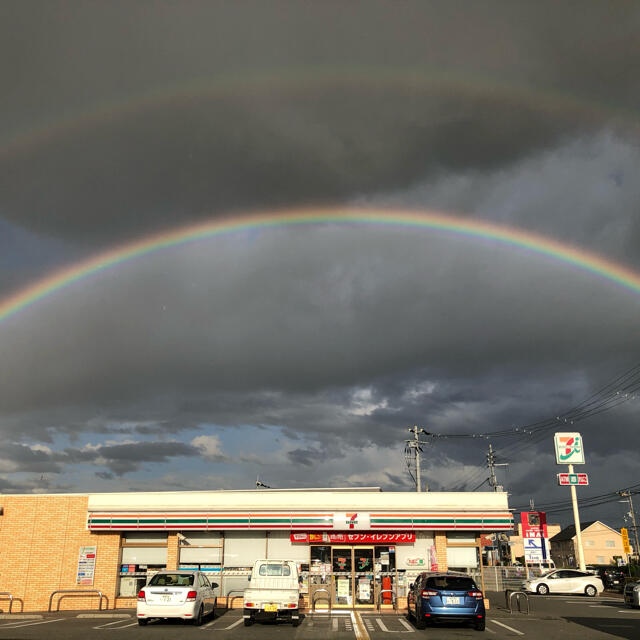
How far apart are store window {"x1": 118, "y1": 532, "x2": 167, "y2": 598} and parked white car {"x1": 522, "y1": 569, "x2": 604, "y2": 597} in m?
22.9

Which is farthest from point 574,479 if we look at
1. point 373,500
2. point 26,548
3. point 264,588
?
point 26,548

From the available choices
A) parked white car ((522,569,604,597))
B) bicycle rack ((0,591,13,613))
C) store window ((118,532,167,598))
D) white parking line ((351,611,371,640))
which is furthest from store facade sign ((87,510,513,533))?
parked white car ((522,569,604,597))

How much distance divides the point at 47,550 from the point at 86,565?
5.71 feet

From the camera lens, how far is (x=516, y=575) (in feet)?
194

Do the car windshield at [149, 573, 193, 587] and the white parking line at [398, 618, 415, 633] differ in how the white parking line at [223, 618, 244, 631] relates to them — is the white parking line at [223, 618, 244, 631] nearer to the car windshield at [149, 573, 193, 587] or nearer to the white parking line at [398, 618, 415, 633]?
the car windshield at [149, 573, 193, 587]

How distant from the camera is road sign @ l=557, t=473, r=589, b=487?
40.2 m

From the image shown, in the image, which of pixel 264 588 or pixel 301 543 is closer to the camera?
pixel 264 588

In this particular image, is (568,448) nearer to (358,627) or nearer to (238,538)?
(238,538)

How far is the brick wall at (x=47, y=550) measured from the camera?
24.7 m

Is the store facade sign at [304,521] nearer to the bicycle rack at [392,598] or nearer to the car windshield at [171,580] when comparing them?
the bicycle rack at [392,598]

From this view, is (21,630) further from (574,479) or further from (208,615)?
(574,479)

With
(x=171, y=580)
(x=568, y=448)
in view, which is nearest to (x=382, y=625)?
(x=171, y=580)

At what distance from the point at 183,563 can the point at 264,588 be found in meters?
8.74

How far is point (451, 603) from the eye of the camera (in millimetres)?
16703
